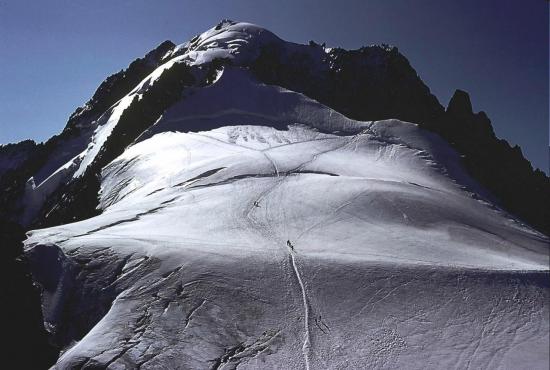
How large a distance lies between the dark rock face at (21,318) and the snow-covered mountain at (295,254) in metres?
0.55

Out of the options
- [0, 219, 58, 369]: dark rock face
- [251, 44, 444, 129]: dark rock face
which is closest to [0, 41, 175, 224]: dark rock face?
[251, 44, 444, 129]: dark rock face

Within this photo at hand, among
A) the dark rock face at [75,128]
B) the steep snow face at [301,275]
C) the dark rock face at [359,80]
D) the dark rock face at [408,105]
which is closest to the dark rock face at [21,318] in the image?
the steep snow face at [301,275]

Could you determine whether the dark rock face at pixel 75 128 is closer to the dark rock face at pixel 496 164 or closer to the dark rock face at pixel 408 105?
the dark rock face at pixel 408 105

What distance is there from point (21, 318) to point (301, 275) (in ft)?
37.2

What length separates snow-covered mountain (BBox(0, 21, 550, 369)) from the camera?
651 inches

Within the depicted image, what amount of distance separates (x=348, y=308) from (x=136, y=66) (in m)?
73.3

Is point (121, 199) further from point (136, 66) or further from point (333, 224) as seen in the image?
point (136, 66)

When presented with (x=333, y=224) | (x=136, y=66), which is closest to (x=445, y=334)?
(x=333, y=224)

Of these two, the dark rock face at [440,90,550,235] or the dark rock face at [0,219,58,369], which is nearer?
the dark rock face at [0,219,58,369]

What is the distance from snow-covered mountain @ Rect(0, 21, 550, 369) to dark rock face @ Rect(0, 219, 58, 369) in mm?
553

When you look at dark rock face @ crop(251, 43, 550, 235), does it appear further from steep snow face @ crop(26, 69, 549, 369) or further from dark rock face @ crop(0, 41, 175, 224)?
dark rock face @ crop(0, 41, 175, 224)

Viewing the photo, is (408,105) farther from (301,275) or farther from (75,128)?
(75,128)

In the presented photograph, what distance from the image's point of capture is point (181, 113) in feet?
184

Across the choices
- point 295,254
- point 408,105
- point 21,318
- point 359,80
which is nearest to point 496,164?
point 408,105
